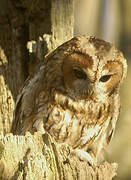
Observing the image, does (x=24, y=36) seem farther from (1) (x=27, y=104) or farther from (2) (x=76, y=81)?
(2) (x=76, y=81)

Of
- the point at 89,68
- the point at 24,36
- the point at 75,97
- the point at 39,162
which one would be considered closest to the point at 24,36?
the point at 24,36

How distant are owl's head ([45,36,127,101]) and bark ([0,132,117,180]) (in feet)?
2.23

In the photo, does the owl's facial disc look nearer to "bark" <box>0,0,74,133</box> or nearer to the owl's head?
the owl's head

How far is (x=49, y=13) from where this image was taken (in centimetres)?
314

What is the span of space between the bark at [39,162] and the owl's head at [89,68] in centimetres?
68

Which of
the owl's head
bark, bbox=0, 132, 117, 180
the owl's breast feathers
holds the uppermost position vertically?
the owl's head

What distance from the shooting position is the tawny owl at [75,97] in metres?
2.65

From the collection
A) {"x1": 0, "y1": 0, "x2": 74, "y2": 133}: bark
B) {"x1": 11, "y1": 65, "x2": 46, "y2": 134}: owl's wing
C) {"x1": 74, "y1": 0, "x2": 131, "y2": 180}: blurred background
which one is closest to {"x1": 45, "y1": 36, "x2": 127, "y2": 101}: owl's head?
{"x1": 11, "y1": 65, "x2": 46, "y2": 134}: owl's wing

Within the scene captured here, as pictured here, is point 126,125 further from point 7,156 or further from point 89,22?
point 7,156

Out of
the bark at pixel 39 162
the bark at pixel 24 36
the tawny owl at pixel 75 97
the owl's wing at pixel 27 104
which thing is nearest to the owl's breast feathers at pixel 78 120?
the tawny owl at pixel 75 97

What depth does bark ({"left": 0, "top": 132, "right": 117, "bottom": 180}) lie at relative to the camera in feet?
6.31

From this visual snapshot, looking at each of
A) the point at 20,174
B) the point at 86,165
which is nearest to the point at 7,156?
the point at 20,174

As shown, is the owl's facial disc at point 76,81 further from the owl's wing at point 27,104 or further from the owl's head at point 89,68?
the owl's wing at point 27,104

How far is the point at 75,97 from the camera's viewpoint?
2896 mm
